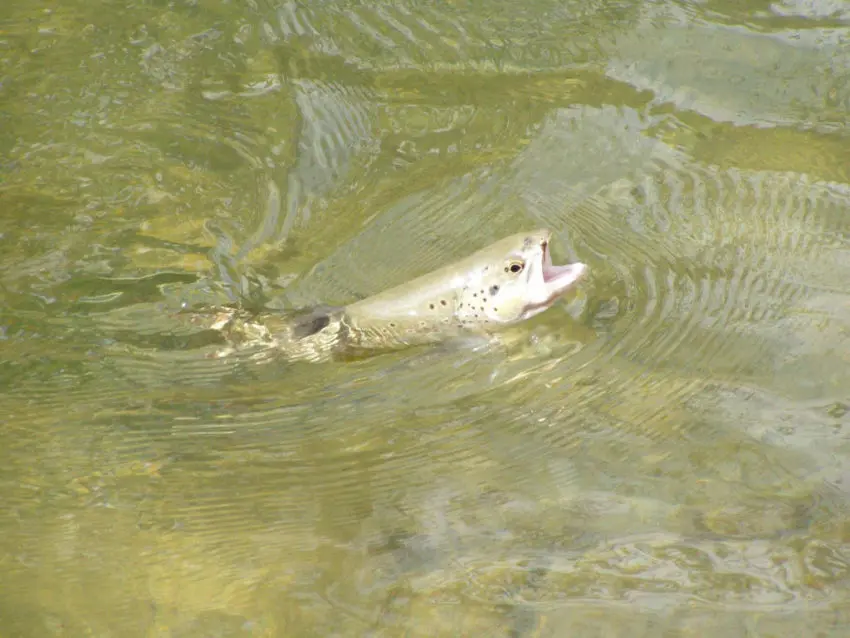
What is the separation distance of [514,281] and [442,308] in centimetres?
49

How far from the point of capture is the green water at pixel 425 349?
403cm

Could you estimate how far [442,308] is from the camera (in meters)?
5.49

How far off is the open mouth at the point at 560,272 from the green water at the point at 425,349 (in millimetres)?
265

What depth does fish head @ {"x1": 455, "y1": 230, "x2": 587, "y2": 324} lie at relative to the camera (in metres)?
5.39

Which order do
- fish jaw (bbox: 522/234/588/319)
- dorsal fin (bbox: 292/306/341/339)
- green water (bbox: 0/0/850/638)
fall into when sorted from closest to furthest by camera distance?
green water (bbox: 0/0/850/638), fish jaw (bbox: 522/234/588/319), dorsal fin (bbox: 292/306/341/339)

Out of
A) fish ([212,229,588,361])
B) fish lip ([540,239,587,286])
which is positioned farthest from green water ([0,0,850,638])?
fish lip ([540,239,587,286])

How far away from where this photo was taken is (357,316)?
5.50 m

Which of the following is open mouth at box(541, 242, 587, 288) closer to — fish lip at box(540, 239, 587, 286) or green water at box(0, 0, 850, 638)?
fish lip at box(540, 239, 587, 286)

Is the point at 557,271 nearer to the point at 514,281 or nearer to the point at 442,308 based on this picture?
the point at 514,281

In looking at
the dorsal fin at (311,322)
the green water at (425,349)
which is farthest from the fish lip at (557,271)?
the dorsal fin at (311,322)

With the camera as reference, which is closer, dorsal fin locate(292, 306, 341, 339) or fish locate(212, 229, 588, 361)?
fish locate(212, 229, 588, 361)

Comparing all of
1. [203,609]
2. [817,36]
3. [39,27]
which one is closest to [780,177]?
[817,36]

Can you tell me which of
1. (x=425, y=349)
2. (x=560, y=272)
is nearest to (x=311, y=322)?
(x=425, y=349)

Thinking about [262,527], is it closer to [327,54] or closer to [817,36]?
[327,54]
